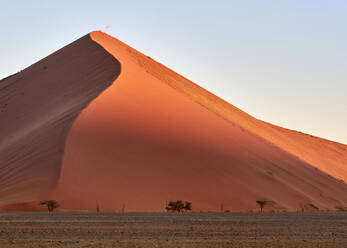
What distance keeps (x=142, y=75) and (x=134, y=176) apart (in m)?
14.8

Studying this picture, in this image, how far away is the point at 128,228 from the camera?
21891mm

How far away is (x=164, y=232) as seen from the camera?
2055 cm

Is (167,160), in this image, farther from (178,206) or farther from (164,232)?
(164,232)

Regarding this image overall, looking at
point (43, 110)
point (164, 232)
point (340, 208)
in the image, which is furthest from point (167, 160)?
point (164, 232)

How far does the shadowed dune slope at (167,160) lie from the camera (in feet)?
121

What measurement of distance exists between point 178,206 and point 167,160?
6320mm

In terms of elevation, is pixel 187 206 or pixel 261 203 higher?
pixel 261 203

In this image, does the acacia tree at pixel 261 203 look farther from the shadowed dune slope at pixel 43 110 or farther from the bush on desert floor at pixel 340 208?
the shadowed dune slope at pixel 43 110

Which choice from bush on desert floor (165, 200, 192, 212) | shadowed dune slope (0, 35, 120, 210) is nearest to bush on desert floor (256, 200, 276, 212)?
Answer: bush on desert floor (165, 200, 192, 212)

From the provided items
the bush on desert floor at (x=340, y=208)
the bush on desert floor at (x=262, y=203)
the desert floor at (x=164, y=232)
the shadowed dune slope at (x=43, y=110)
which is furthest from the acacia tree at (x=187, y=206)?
the bush on desert floor at (x=340, y=208)

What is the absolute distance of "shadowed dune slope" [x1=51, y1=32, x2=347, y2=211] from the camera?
1454 inches

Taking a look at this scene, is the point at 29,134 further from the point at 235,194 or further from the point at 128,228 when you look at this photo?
the point at 128,228

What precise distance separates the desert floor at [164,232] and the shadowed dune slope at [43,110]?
33.8ft

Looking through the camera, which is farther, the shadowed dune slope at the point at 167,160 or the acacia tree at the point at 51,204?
the shadowed dune slope at the point at 167,160
